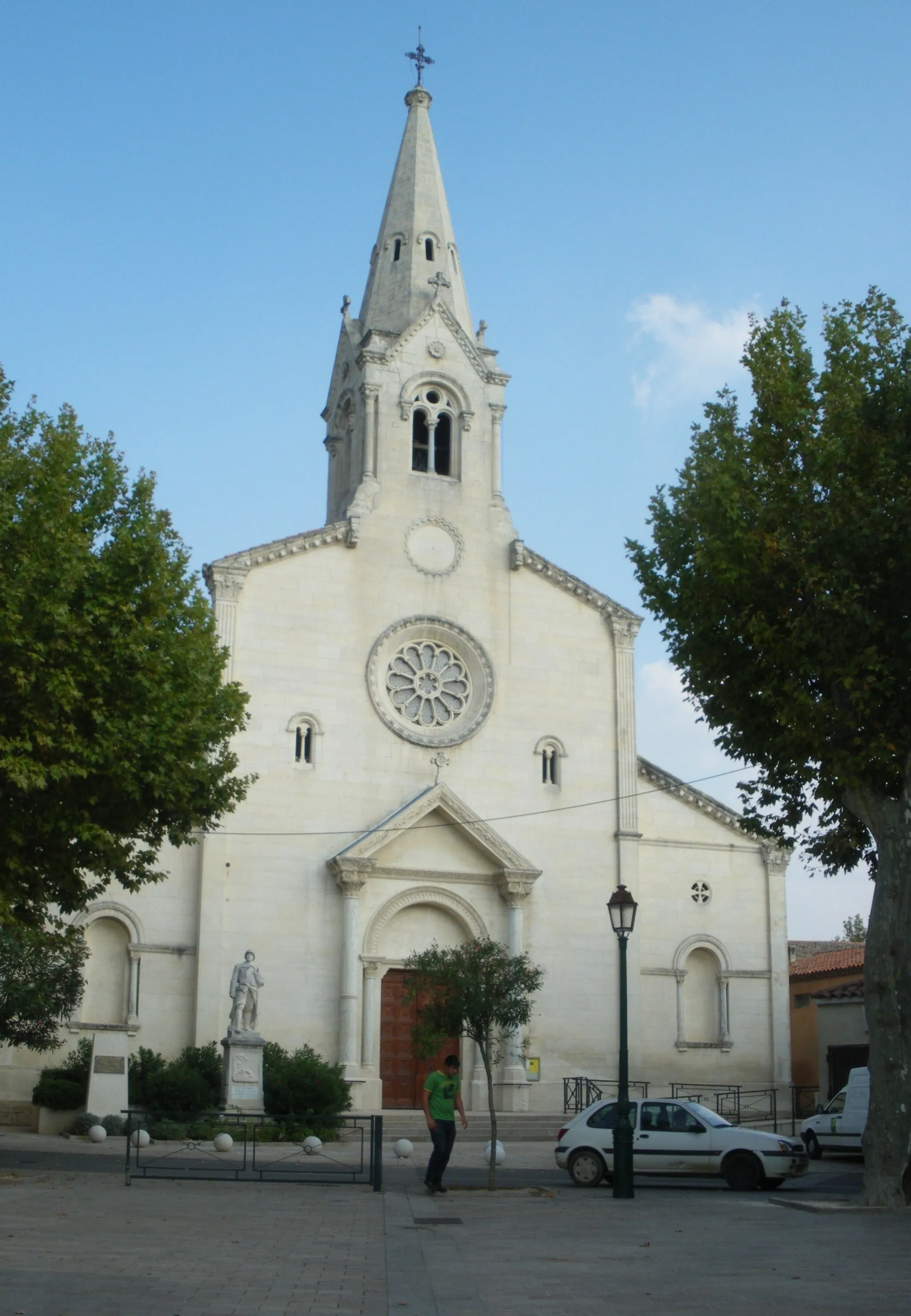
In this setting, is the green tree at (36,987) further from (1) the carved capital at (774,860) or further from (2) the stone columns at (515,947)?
(1) the carved capital at (774,860)

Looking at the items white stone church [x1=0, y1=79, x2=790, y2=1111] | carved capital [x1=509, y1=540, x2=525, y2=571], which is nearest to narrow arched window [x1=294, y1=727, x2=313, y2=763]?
white stone church [x1=0, y1=79, x2=790, y2=1111]

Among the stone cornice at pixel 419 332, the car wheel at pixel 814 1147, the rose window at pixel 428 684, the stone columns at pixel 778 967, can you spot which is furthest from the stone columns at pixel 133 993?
the stone cornice at pixel 419 332

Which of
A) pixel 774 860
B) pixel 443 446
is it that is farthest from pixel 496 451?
pixel 774 860

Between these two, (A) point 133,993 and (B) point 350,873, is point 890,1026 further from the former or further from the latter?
(A) point 133,993

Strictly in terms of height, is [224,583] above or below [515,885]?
above

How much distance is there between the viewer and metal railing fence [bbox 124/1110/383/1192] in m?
19.4

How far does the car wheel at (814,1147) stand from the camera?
2738 centimetres

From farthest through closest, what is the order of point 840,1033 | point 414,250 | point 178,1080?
1. point 414,250
2. point 840,1033
3. point 178,1080

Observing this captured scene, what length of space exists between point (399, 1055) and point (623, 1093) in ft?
47.5

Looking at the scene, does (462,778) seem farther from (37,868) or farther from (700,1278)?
(700,1278)

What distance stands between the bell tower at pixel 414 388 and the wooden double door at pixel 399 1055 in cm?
1144

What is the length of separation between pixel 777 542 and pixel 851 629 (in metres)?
1.55

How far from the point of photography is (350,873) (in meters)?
32.4

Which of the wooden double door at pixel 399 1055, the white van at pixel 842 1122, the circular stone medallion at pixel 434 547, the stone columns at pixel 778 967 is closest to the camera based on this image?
the white van at pixel 842 1122
